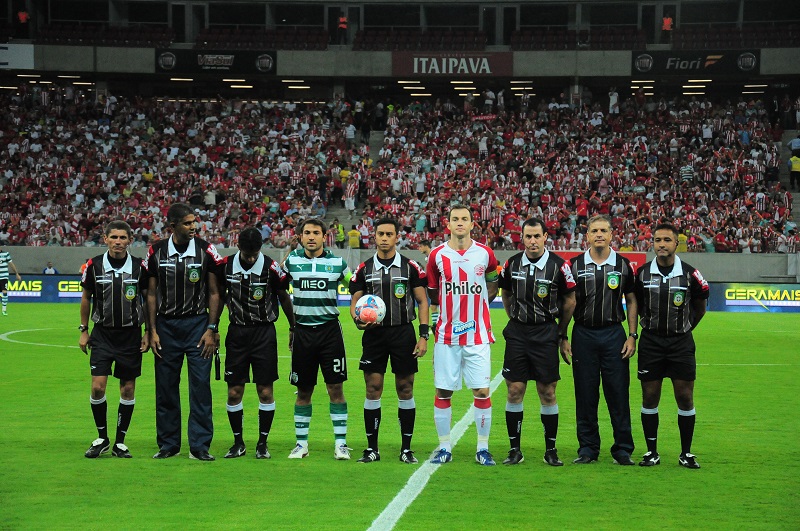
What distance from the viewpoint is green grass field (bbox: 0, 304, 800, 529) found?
715 cm

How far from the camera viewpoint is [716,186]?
3994cm

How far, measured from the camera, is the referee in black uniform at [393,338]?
9211mm

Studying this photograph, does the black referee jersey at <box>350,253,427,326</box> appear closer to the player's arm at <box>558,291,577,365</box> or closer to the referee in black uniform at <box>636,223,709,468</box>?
the player's arm at <box>558,291,577,365</box>

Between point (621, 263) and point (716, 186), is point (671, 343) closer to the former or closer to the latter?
point (621, 263)

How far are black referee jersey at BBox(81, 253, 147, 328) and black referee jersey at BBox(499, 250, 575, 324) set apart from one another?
354 centimetres

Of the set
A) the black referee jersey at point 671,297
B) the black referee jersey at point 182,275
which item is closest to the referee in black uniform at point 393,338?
the black referee jersey at point 182,275

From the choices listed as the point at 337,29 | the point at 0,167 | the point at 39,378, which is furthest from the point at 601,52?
the point at 39,378

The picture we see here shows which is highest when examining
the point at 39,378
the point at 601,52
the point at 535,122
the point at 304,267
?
the point at 601,52

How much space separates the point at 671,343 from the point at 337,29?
44.6m

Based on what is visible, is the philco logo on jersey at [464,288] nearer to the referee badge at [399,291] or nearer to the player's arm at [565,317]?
the referee badge at [399,291]

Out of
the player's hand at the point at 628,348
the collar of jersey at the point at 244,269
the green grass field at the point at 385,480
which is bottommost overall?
the green grass field at the point at 385,480

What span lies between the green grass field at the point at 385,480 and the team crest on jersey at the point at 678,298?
150 centimetres

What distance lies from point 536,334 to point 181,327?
3.34 metres

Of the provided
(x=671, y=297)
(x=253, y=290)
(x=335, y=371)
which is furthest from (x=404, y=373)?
(x=671, y=297)
